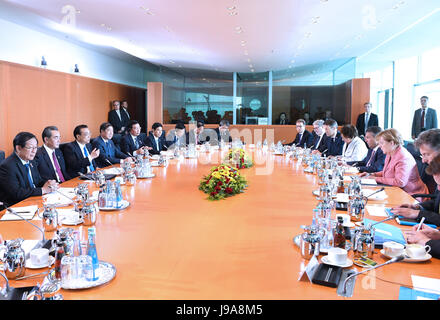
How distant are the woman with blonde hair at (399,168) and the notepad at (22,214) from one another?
3.01m

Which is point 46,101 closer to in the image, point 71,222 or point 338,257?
point 71,222

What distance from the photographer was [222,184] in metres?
2.74

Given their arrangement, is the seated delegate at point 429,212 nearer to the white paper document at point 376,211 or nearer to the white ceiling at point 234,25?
the white paper document at point 376,211

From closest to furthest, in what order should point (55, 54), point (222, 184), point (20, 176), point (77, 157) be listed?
point (222, 184), point (20, 176), point (77, 157), point (55, 54)

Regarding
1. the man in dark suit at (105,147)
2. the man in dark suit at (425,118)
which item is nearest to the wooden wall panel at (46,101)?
the man in dark suit at (105,147)

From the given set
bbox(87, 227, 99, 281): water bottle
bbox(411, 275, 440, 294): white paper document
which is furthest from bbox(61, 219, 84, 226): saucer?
bbox(411, 275, 440, 294): white paper document

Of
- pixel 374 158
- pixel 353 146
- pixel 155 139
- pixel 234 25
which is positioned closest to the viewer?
pixel 374 158

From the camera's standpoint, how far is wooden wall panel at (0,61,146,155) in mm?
6414

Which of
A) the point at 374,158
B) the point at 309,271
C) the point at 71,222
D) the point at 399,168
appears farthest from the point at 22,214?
the point at 374,158

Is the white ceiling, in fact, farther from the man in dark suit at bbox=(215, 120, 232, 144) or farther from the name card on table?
the name card on table

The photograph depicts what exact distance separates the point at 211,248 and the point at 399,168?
2456 mm

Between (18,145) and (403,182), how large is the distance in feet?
11.1

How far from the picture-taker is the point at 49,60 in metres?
7.93

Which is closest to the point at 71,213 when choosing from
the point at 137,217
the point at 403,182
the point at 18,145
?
the point at 137,217
